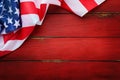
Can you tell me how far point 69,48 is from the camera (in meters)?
→ 1.52

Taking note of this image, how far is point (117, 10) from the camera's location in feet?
4.97

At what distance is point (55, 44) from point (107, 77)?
41 cm

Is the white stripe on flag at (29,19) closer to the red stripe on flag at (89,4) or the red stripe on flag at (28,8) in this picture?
the red stripe on flag at (28,8)

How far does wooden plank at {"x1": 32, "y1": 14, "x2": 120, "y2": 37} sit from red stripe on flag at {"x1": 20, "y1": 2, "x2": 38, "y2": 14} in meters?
0.16

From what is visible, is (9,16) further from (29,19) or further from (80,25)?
(80,25)

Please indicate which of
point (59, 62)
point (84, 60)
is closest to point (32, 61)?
point (59, 62)

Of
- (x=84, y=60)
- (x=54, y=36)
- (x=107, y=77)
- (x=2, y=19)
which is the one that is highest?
(x=2, y=19)

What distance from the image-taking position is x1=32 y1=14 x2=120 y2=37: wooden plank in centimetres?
152

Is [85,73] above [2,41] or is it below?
below

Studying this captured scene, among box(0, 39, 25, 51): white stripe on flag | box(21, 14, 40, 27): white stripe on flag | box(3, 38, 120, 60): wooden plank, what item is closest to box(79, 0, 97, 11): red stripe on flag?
box(3, 38, 120, 60): wooden plank

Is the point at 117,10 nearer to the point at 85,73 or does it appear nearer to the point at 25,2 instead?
the point at 85,73

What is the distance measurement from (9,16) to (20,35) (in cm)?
15

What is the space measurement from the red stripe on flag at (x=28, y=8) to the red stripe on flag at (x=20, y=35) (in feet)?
0.32

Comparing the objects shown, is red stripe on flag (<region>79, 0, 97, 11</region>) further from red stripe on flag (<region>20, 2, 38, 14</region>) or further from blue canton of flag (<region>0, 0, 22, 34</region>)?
blue canton of flag (<region>0, 0, 22, 34</region>)
